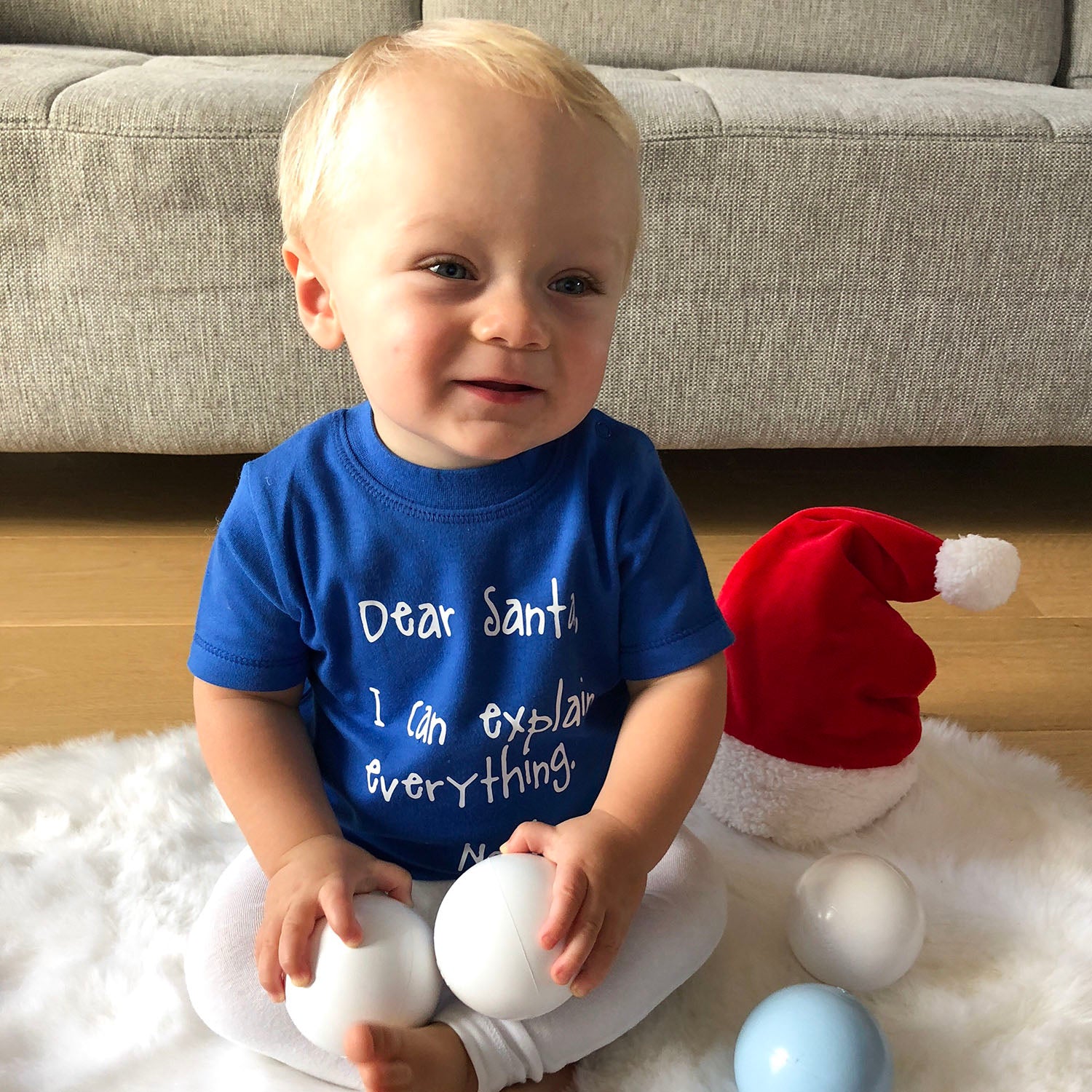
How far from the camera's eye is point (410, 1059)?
617 mm

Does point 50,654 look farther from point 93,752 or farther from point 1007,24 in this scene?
point 1007,24

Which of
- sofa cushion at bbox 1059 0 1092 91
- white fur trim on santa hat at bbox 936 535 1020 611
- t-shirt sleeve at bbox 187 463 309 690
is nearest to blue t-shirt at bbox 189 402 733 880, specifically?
t-shirt sleeve at bbox 187 463 309 690

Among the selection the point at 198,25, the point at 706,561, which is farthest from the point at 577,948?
the point at 198,25

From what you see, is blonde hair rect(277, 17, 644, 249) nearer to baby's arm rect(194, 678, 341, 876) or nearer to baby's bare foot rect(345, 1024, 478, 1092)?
baby's arm rect(194, 678, 341, 876)

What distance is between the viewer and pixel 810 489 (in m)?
1.55

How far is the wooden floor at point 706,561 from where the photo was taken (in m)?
1.08

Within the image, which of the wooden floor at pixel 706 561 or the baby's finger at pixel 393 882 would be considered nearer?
the baby's finger at pixel 393 882

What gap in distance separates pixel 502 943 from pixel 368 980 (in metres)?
0.08

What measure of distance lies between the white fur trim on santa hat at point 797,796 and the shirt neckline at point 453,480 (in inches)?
11.7

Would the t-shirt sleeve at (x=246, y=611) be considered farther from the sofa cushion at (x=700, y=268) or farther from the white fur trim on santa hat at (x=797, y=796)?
the sofa cushion at (x=700, y=268)

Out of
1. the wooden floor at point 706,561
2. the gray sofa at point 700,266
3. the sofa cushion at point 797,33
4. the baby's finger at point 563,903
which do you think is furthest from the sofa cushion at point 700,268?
the baby's finger at point 563,903

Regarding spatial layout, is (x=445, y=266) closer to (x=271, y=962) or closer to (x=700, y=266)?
(x=271, y=962)

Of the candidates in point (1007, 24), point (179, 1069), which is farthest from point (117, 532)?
point (1007, 24)

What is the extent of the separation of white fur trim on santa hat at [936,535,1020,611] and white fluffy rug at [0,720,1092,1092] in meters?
0.18
